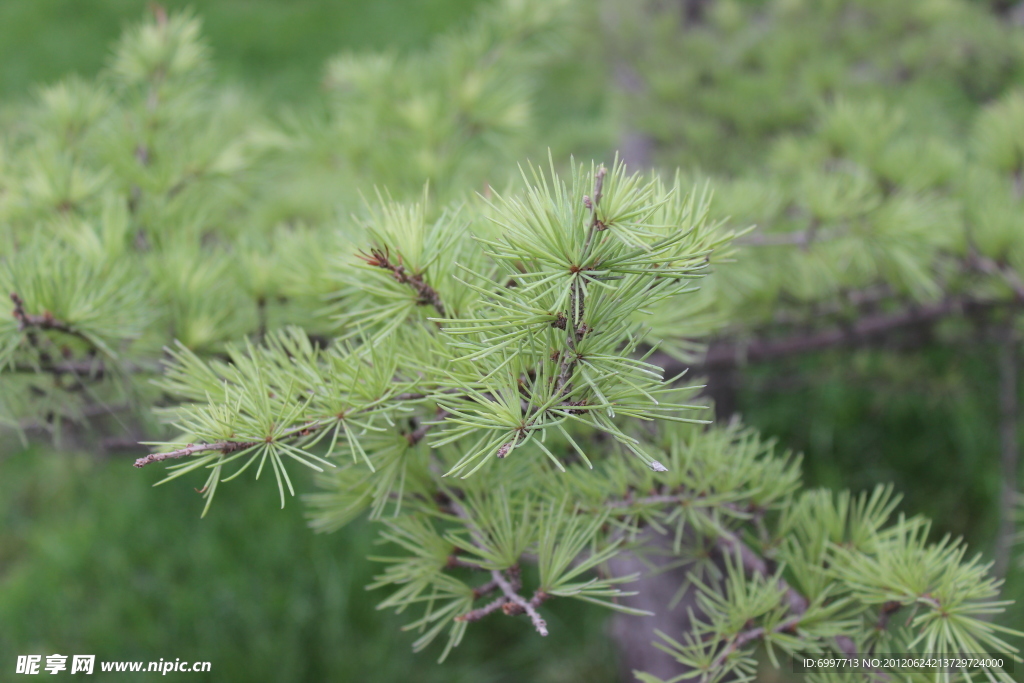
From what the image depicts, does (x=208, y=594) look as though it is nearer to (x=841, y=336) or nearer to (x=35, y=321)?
(x=35, y=321)

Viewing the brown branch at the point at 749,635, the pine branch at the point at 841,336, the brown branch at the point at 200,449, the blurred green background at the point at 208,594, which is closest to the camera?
the brown branch at the point at 200,449

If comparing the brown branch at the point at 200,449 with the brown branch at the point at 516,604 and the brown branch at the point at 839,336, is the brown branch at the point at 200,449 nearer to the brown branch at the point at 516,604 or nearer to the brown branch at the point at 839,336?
the brown branch at the point at 516,604

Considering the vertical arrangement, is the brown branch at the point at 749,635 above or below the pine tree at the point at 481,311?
below

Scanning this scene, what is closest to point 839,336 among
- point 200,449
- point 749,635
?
point 749,635

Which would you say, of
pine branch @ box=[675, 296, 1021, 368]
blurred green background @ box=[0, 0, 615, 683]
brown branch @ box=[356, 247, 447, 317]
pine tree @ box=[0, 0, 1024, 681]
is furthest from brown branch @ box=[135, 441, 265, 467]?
blurred green background @ box=[0, 0, 615, 683]

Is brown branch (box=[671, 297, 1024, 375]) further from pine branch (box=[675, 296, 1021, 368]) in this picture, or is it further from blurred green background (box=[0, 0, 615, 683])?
blurred green background (box=[0, 0, 615, 683])

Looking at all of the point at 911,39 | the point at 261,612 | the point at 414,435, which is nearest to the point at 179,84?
the point at 414,435

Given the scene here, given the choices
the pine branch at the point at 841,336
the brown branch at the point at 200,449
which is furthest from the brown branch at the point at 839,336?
the brown branch at the point at 200,449

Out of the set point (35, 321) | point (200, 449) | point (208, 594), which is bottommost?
point (208, 594)

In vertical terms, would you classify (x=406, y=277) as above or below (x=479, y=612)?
above
